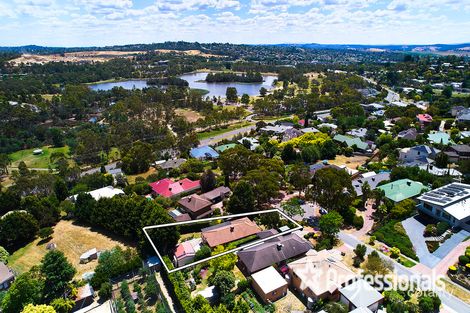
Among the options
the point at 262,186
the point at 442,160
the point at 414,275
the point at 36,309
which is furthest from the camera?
the point at 442,160

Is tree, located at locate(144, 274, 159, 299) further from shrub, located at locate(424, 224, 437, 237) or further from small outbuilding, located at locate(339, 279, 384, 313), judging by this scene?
shrub, located at locate(424, 224, 437, 237)

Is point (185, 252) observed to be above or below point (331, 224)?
below

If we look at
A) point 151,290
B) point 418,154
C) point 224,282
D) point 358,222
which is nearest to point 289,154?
point 418,154

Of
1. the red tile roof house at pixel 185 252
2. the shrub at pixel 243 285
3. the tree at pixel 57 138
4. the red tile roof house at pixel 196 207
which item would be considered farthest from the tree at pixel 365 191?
the tree at pixel 57 138

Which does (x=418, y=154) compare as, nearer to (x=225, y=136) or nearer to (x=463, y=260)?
(x=463, y=260)

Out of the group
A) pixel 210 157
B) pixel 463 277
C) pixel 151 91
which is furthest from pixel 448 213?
pixel 151 91

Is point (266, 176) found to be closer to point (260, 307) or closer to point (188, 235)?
point (188, 235)

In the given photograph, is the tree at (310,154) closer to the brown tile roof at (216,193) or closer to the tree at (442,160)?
the brown tile roof at (216,193)
